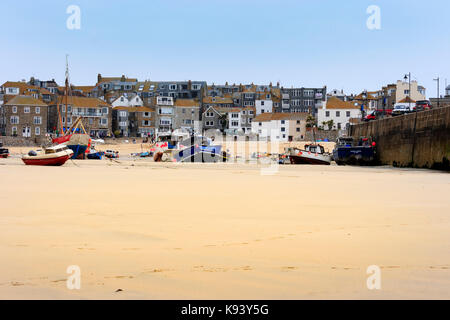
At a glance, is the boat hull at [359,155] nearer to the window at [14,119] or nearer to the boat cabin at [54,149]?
the boat cabin at [54,149]

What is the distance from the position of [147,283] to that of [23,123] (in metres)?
91.3

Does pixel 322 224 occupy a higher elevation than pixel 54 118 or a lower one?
lower

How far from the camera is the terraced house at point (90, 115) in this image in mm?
94125

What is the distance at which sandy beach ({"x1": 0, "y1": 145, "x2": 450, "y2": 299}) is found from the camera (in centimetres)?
401

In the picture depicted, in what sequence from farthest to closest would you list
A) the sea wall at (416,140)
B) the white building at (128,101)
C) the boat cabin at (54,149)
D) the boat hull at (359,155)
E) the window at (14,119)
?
the white building at (128,101) → the window at (14,119) → the boat hull at (359,155) → the boat cabin at (54,149) → the sea wall at (416,140)

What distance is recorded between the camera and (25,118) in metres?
87.6

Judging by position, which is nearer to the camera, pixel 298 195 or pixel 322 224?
pixel 322 224

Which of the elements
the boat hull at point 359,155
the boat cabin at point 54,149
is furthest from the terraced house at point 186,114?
the boat cabin at point 54,149

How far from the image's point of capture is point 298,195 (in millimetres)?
11016

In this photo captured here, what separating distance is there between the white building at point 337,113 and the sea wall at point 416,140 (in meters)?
65.0

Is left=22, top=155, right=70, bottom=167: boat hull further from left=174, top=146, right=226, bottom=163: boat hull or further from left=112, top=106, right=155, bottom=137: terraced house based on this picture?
left=112, top=106, right=155, bottom=137: terraced house

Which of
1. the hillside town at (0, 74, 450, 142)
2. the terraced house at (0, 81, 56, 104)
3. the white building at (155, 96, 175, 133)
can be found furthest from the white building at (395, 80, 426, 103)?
the terraced house at (0, 81, 56, 104)
